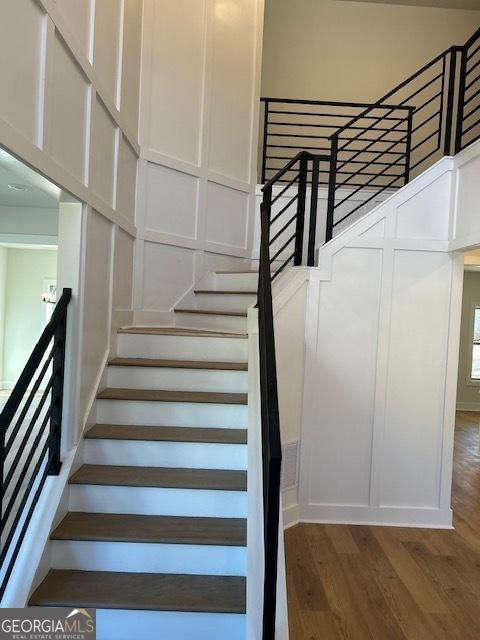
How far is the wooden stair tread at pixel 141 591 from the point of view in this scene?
1.99 m

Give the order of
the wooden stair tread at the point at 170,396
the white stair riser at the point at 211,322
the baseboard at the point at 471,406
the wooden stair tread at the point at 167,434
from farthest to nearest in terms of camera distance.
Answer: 1. the baseboard at the point at 471,406
2. the white stair riser at the point at 211,322
3. the wooden stair tread at the point at 170,396
4. the wooden stair tread at the point at 167,434

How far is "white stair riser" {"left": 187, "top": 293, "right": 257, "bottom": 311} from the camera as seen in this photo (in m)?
4.00

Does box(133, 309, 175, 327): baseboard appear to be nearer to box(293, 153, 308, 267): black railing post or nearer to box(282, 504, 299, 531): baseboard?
box(293, 153, 308, 267): black railing post

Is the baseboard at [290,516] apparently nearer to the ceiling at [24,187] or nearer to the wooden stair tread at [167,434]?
the wooden stair tread at [167,434]

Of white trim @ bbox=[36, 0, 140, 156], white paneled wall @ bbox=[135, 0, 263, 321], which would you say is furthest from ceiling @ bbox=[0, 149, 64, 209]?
white paneled wall @ bbox=[135, 0, 263, 321]

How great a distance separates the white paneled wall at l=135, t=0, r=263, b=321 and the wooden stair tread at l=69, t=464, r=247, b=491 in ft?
5.13

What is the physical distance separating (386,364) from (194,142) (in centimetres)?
263

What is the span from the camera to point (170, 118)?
4.08m

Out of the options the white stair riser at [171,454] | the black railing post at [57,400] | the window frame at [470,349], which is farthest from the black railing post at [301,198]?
the window frame at [470,349]

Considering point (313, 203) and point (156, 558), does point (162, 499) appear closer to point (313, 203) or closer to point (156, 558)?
point (156, 558)

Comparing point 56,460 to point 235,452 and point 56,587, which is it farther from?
point 235,452

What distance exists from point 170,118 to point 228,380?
2.45m

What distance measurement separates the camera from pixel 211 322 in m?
3.99

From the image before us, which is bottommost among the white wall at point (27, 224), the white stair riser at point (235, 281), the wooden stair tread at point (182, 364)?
the wooden stair tread at point (182, 364)
